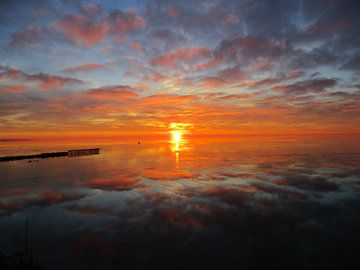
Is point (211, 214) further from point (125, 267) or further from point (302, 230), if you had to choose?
point (125, 267)

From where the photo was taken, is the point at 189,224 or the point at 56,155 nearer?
the point at 189,224

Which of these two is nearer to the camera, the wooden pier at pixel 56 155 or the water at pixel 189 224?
the water at pixel 189 224

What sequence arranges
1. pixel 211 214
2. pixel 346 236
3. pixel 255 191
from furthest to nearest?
pixel 255 191 → pixel 211 214 → pixel 346 236

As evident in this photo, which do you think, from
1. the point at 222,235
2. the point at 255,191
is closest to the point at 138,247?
the point at 222,235

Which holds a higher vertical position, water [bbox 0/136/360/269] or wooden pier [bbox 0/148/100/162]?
wooden pier [bbox 0/148/100/162]

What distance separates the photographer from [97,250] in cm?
1217

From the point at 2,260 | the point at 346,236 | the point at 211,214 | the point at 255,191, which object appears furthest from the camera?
the point at 255,191

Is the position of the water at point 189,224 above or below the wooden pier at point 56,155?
below

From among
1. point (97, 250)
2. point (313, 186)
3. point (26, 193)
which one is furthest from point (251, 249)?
point (26, 193)

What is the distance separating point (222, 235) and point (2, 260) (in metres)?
10.4

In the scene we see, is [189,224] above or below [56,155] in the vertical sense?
below

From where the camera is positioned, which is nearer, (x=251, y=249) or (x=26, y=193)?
(x=251, y=249)

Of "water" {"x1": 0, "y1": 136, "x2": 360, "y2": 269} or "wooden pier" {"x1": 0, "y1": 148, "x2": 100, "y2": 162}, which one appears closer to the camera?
"water" {"x1": 0, "y1": 136, "x2": 360, "y2": 269}

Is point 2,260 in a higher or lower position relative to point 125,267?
higher
